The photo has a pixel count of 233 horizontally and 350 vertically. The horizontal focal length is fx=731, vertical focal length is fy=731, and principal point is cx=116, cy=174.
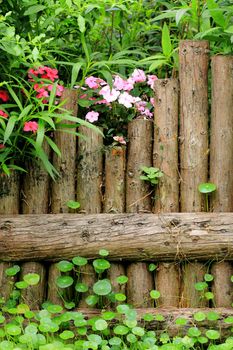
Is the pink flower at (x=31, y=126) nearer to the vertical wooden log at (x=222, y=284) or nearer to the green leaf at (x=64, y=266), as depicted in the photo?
the green leaf at (x=64, y=266)

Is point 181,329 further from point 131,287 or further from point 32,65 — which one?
point 32,65

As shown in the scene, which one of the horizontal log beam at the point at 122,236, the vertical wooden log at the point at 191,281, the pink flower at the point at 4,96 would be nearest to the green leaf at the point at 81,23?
the pink flower at the point at 4,96

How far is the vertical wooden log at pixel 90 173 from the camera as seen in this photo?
4629 mm

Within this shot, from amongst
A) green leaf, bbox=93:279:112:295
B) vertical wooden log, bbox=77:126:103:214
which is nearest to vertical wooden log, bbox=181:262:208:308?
green leaf, bbox=93:279:112:295

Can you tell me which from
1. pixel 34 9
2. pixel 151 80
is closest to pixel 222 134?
pixel 151 80

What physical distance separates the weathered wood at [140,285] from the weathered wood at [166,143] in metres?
0.39

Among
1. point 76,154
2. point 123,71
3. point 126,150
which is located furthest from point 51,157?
point 123,71

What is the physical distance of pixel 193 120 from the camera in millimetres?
4652

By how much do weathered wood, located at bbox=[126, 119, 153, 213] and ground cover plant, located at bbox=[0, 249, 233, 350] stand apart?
1.26 ft

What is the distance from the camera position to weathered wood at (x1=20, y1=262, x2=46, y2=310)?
179 inches

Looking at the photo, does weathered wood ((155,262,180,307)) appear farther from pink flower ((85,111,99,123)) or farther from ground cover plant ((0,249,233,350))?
pink flower ((85,111,99,123))

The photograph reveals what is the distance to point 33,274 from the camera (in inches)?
174

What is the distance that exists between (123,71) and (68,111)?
30.0 inches

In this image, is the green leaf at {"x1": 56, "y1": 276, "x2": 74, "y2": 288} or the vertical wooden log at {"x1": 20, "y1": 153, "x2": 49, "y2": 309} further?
the vertical wooden log at {"x1": 20, "y1": 153, "x2": 49, "y2": 309}
